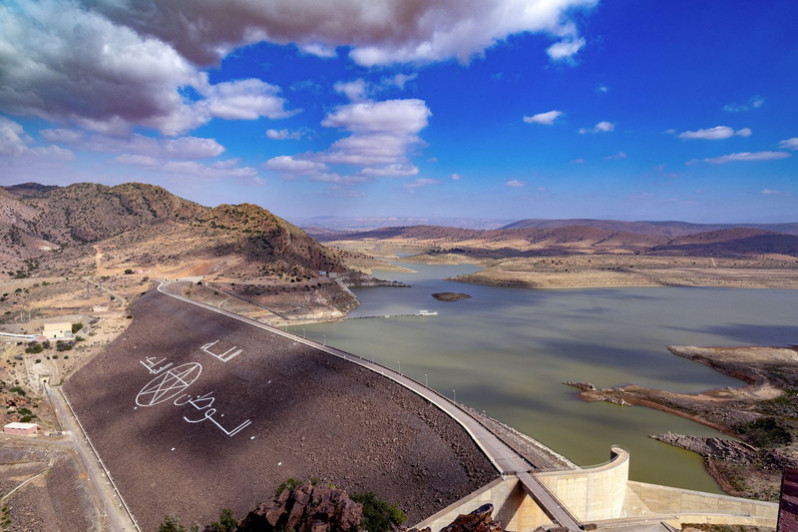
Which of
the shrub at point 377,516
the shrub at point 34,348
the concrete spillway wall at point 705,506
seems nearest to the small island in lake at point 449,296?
the shrub at point 34,348

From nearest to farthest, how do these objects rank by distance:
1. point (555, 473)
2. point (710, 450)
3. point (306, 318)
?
point (555, 473), point (710, 450), point (306, 318)

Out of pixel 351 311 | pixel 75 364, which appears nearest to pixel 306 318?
pixel 351 311

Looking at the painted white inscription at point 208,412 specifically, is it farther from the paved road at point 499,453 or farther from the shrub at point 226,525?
the shrub at point 226,525

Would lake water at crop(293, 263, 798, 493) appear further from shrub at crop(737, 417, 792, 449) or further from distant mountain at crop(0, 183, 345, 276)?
distant mountain at crop(0, 183, 345, 276)

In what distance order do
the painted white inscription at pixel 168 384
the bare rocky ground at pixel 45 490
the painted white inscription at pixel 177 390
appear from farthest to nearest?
the painted white inscription at pixel 168 384 → the painted white inscription at pixel 177 390 → the bare rocky ground at pixel 45 490

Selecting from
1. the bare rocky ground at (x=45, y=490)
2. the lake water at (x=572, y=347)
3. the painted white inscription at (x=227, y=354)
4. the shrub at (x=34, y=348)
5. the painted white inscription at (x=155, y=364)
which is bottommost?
the lake water at (x=572, y=347)

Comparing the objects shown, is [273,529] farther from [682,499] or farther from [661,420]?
[661,420]

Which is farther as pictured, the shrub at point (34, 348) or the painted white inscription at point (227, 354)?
the shrub at point (34, 348)
